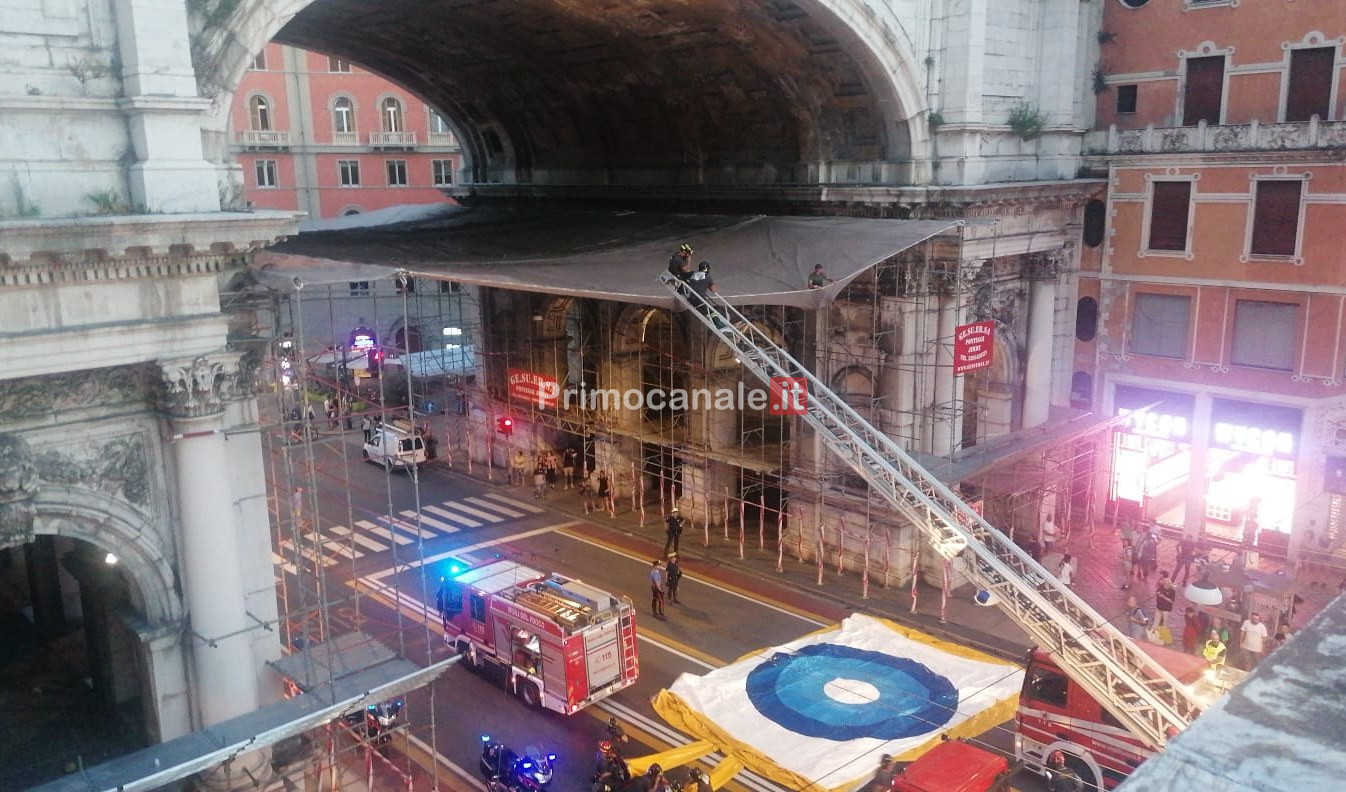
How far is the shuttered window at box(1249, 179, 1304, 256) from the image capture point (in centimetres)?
2672

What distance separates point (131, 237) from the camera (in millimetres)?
13750

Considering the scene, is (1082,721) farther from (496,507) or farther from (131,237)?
(496,507)

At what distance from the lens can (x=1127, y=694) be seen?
1509cm

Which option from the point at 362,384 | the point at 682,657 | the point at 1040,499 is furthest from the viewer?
the point at 362,384

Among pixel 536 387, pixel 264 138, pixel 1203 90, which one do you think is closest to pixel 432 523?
pixel 536 387

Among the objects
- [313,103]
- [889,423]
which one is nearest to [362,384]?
[313,103]

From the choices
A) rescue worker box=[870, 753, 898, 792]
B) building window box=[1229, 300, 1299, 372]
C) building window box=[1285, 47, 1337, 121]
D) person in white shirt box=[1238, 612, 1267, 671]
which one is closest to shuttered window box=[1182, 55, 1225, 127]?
building window box=[1285, 47, 1337, 121]

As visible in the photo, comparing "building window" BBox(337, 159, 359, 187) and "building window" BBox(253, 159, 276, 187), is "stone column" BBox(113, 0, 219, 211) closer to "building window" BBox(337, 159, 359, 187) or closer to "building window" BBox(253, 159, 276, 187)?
"building window" BBox(253, 159, 276, 187)

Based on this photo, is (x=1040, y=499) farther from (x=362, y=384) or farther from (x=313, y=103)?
(x=313, y=103)

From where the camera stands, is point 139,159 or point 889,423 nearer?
point 139,159

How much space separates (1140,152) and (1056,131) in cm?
270

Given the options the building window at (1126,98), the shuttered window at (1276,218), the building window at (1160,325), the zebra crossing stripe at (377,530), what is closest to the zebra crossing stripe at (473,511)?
the zebra crossing stripe at (377,530)

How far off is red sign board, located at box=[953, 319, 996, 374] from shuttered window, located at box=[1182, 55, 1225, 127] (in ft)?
31.2

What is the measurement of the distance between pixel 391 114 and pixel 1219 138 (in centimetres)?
4389
